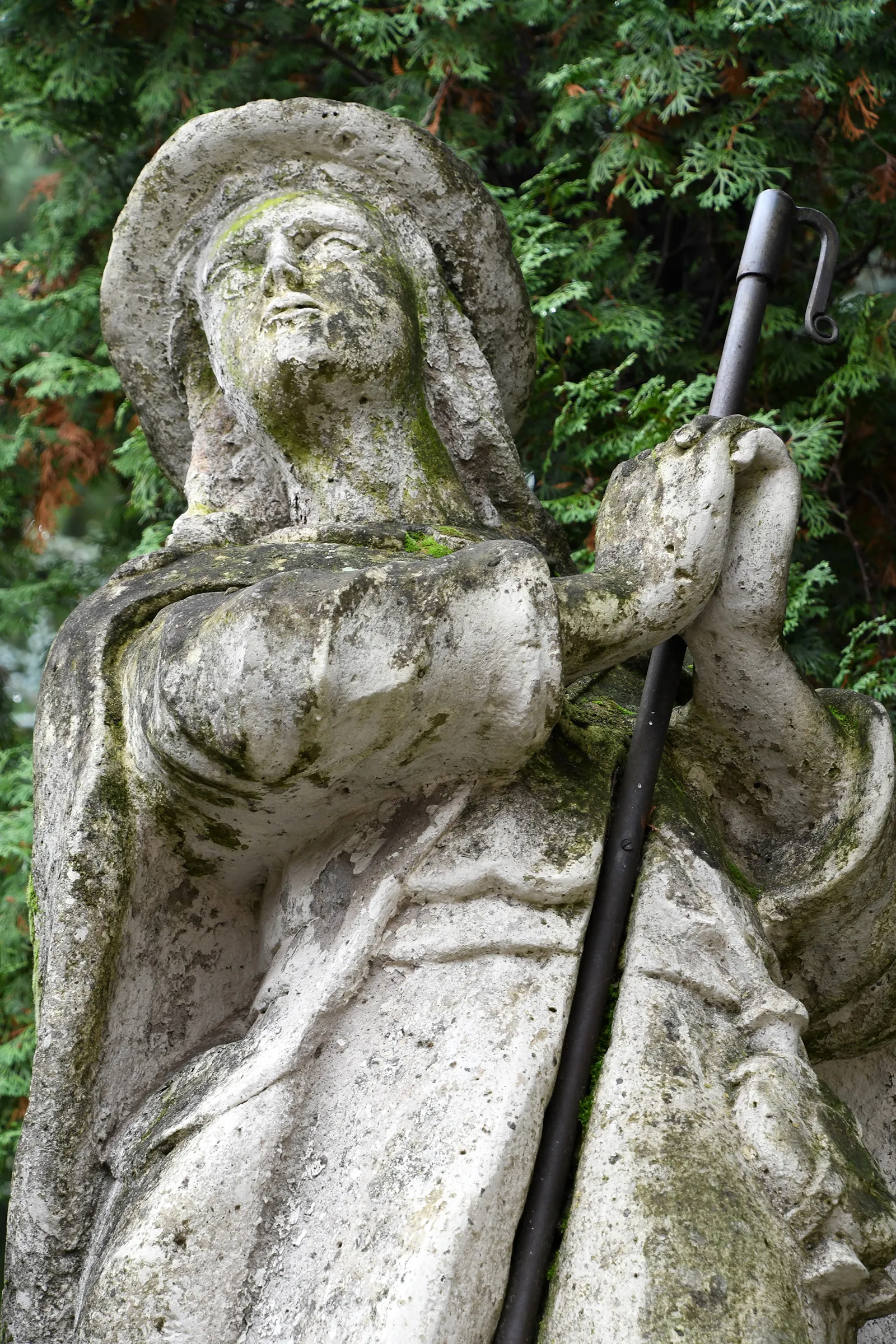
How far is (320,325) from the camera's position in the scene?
227 centimetres

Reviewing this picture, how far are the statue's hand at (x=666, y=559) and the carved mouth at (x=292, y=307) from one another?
0.65 m

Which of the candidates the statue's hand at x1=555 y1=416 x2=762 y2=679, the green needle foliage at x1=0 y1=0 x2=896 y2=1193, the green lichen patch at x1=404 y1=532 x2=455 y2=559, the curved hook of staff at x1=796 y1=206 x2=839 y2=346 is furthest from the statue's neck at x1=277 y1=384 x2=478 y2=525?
the green needle foliage at x1=0 y1=0 x2=896 y2=1193

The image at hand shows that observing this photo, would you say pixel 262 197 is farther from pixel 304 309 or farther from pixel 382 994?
pixel 382 994

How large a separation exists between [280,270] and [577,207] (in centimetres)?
231

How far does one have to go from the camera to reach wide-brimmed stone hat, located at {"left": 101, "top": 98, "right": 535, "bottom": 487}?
8.35 ft

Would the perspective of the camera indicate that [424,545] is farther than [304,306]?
No

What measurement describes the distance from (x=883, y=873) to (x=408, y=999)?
2.69ft

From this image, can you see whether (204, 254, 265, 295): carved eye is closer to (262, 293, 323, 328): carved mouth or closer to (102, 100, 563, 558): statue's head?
(102, 100, 563, 558): statue's head

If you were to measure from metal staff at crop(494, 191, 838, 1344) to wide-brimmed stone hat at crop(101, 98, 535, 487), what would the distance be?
0.60 m

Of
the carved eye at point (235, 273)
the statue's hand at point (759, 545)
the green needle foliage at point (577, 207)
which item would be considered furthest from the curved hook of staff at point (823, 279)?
the green needle foliage at point (577, 207)

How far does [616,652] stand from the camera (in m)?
2.04

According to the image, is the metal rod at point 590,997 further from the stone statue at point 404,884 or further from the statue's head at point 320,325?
the statue's head at point 320,325

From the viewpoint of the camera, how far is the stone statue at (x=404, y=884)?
5.59 ft

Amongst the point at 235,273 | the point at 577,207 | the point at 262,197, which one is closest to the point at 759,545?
the point at 235,273
